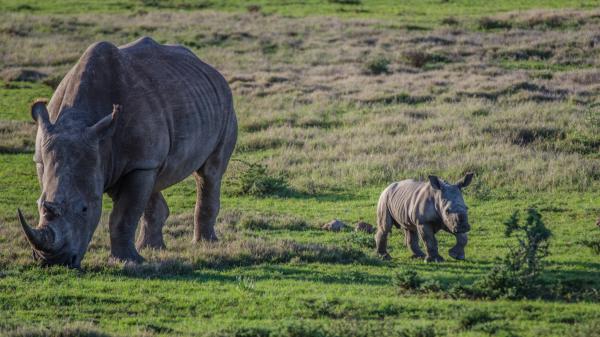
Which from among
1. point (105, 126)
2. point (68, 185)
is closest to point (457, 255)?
point (105, 126)

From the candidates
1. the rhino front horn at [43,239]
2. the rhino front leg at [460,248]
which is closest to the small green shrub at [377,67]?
the rhino front leg at [460,248]

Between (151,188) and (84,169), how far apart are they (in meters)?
1.32

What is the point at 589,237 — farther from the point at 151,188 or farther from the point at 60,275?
the point at 60,275

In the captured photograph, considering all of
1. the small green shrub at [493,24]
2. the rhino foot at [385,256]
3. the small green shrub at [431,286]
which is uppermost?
the small green shrub at [431,286]

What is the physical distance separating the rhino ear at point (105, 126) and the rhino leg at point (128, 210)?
88cm

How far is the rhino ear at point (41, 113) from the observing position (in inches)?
433

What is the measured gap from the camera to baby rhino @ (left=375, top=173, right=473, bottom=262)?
12.4 meters

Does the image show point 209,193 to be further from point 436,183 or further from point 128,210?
point 436,183

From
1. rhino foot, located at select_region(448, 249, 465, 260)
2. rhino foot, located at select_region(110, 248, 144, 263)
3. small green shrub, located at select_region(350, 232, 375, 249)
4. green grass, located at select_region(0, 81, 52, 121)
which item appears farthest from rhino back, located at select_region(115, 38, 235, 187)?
green grass, located at select_region(0, 81, 52, 121)

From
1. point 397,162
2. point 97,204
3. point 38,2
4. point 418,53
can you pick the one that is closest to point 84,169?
point 97,204

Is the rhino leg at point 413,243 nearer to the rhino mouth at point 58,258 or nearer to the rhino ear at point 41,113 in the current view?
the rhino mouth at point 58,258

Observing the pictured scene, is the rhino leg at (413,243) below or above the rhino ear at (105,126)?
below

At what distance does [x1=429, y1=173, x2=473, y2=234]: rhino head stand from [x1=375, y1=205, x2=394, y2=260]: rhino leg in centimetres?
94

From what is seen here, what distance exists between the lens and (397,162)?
19516 millimetres
